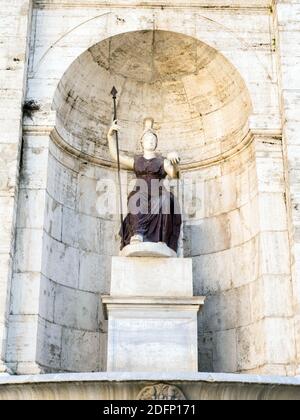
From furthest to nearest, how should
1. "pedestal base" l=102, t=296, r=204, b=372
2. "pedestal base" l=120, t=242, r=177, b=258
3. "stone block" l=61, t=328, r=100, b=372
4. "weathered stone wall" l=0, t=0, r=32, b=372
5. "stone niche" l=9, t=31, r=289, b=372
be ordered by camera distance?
"stone block" l=61, t=328, r=100, b=372, "stone niche" l=9, t=31, r=289, b=372, "pedestal base" l=120, t=242, r=177, b=258, "weathered stone wall" l=0, t=0, r=32, b=372, "pedestal base" l=102, t=296, r=204, b=372

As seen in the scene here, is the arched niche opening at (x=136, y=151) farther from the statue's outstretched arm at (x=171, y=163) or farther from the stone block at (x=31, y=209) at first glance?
the statue's outstretched arm at (x=171, y=163)

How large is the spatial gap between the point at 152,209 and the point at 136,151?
1995 mm

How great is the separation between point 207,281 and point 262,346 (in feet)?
5.23

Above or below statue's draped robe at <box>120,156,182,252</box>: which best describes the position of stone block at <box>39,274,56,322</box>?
below

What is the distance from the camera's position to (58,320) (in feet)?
33.5

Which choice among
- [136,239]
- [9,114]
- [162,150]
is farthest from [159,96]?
[136,239]

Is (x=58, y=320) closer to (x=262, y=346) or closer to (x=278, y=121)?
(x=262, y=346)

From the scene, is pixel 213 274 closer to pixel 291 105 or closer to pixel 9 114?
pixel 291 105

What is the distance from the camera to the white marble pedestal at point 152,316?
906cm

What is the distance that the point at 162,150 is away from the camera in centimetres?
1197

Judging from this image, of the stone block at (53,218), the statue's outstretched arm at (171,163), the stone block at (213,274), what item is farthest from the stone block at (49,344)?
the statue's outstretched arm at (171,163)

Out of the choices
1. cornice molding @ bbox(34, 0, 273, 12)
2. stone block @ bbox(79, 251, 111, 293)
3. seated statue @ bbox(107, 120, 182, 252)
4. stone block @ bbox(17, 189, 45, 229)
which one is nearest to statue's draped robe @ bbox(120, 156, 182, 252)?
seated statue @ bbox(107, 120, 182, 252)

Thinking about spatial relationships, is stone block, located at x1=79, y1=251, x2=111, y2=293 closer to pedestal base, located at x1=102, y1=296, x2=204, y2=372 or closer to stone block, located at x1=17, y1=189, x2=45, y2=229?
stone block, located at x1=17, y1=189, x2=45, y2=229

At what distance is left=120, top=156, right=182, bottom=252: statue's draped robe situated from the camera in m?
10.1
